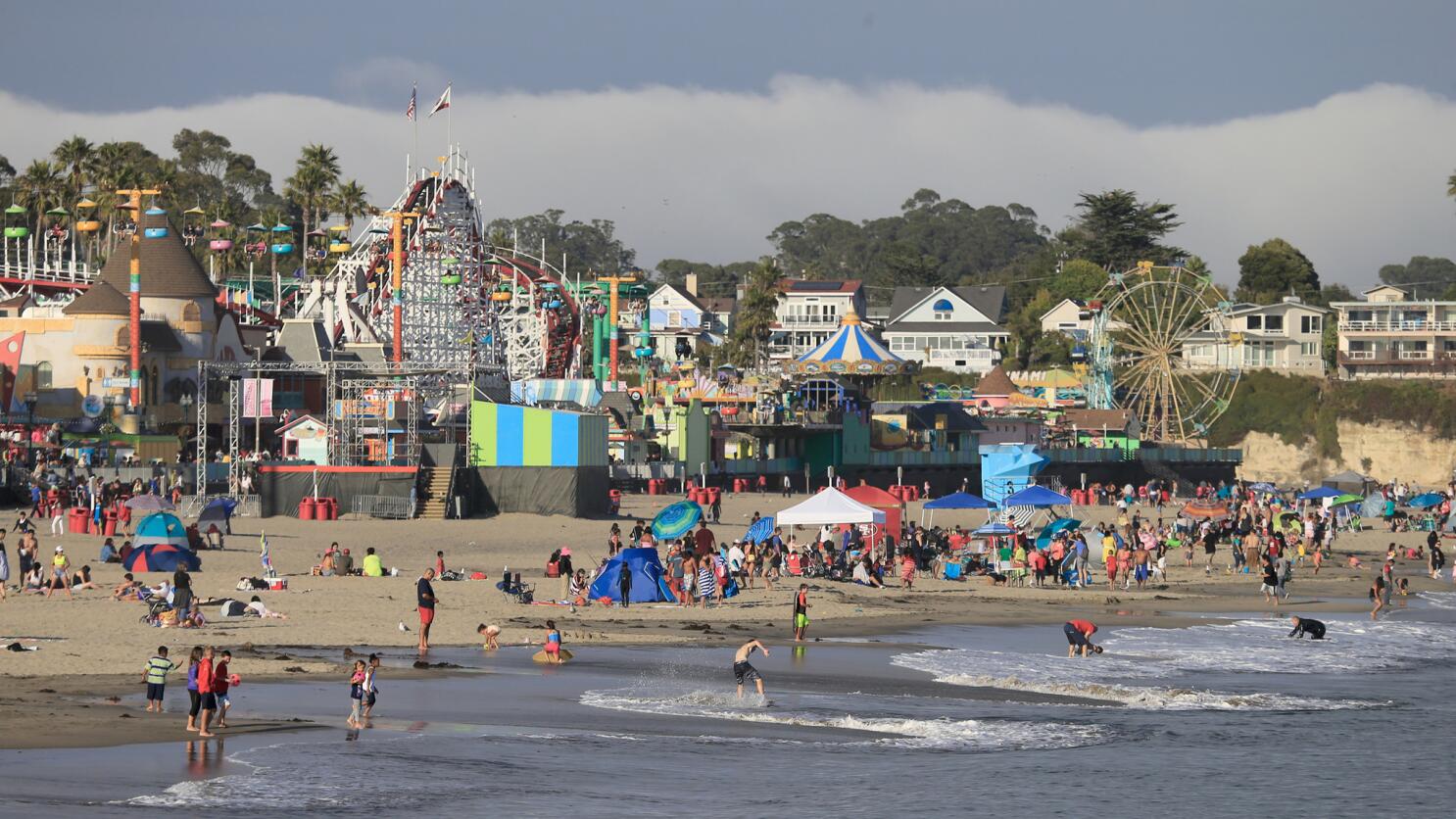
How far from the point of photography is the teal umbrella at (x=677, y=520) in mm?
36312

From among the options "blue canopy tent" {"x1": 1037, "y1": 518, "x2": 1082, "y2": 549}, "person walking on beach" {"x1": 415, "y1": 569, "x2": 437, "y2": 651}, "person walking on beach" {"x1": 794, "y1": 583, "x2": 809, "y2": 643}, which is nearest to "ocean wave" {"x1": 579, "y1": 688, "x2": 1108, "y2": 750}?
"person walking on beach" {"x1": 415, "y1": 569, "x2": 437, "y2": 651}

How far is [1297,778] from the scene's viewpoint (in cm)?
1934

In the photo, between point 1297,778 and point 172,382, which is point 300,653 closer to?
point 1297,778

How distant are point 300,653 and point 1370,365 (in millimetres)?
98318

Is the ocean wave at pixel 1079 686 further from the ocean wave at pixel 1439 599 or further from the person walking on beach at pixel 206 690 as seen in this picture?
the ocean wave at pixel 1439 599

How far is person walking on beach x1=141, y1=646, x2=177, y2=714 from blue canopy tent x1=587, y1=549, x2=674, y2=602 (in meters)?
13.3

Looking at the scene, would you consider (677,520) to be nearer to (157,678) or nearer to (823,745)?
(823,745)

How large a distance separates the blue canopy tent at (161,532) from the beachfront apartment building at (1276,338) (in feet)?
Result: 301

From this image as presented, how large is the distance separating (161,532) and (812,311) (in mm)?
105146

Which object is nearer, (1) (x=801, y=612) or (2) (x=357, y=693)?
(2) (x=357, y=693)

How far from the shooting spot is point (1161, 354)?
294ft

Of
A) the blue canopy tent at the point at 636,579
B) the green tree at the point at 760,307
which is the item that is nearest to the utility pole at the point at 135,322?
the blue canopy tent at the point at 636,579

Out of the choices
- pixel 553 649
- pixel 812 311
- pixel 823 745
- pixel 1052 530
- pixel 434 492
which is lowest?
pixel 823 745

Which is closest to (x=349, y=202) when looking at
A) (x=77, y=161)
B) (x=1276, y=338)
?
(x=77, y=161)
